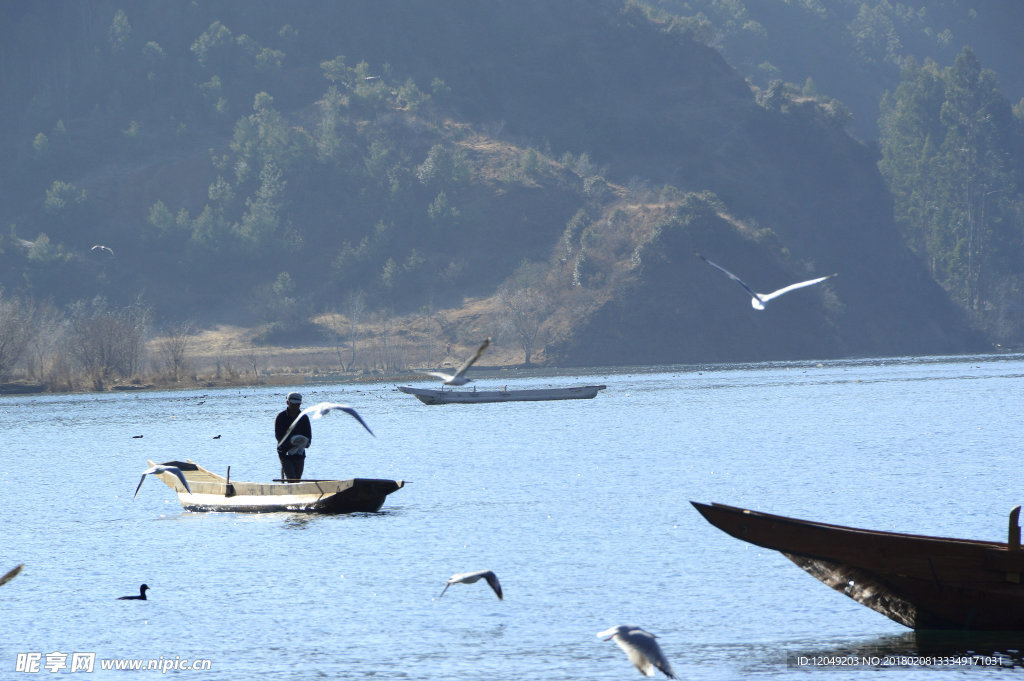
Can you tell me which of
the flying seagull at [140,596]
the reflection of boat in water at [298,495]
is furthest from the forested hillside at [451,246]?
the flying seagull at [140,596]

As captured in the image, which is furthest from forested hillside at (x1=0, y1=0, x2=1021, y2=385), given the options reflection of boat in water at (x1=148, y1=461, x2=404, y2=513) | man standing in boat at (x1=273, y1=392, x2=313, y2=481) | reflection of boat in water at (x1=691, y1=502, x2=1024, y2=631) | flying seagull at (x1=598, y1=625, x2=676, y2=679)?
flying seagull at (x1=598, y1=625, x2=676, y2=679)

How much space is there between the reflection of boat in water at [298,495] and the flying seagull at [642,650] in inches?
776

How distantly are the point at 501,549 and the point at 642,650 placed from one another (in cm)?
1573

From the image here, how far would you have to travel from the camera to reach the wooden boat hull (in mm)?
99125

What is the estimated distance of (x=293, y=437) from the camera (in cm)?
3553

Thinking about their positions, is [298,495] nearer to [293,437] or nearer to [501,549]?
[293,437]

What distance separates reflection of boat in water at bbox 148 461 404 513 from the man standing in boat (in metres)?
0.64

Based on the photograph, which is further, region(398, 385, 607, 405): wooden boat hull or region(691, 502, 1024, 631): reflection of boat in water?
region(398, 385, 607, 405): wooden boat hull

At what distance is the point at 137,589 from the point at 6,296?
5903 inches

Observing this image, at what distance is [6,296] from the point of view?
16738 cm

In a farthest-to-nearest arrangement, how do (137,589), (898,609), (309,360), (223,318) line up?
1. (223,318)
2. (309,360)
3. (137,589)
4. (898,609)

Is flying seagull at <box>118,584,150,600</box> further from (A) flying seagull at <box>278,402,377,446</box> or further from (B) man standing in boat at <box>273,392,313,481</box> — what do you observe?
(B) man standing in boat at <box>273,392,313,481</box>

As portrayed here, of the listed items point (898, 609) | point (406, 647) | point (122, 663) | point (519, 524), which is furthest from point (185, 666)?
point (519, 524)

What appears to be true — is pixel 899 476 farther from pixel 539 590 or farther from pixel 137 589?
Result: pixel 137 589
